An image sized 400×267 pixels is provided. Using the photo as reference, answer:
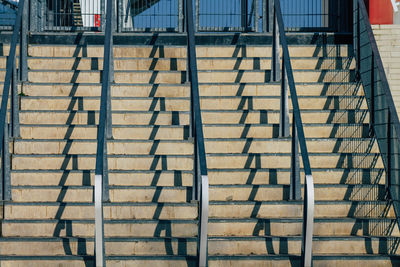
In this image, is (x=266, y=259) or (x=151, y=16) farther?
(x=151, y=16)

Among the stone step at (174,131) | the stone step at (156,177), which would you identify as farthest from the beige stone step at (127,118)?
the stone step at (156,177)

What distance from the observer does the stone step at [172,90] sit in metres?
8.77

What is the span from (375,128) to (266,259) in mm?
2339

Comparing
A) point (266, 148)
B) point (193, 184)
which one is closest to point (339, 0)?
point (266, 148)

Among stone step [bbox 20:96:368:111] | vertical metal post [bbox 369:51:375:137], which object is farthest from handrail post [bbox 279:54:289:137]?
vertical metal post [bbox 369:51:375:137]

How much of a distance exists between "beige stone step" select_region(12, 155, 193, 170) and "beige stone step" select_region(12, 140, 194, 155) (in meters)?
0.13

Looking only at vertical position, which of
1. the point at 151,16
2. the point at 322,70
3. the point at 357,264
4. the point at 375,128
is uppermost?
the point at 151,16

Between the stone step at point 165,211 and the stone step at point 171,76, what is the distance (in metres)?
2.14

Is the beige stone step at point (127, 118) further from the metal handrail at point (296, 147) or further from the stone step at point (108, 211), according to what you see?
the stone step at point (108, 211)

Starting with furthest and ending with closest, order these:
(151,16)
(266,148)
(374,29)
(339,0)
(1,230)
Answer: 1. (151,16)
2. (339,0)
3. (374,29)
4. (266,148)
5. (1,230)

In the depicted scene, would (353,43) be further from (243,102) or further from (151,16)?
(151,16)

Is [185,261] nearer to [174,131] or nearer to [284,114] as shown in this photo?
[174,131]

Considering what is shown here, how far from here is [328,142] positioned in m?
8.17

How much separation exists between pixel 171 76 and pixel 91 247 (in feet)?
9.53
